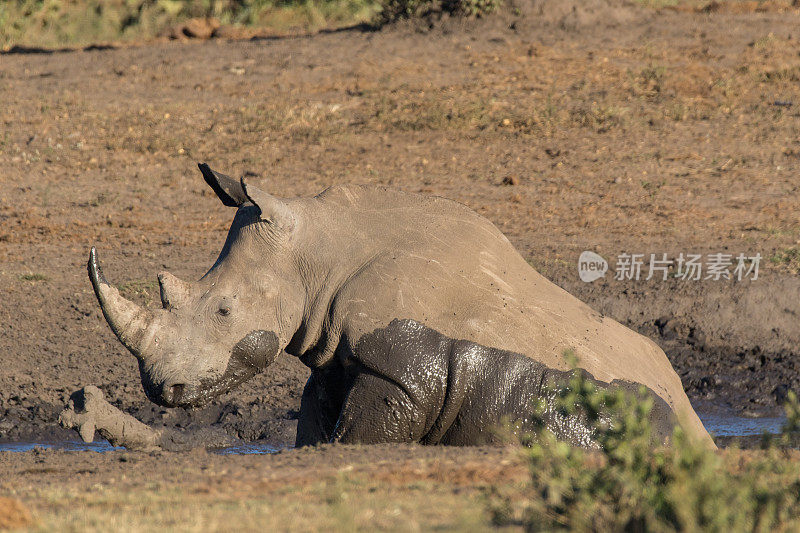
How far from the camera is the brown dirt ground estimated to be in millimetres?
9156

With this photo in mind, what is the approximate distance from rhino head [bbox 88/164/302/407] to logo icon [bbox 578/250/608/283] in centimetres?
519

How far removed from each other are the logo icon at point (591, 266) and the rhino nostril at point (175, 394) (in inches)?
214

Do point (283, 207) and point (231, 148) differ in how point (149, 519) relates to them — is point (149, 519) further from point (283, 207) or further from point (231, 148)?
point (231, 148)

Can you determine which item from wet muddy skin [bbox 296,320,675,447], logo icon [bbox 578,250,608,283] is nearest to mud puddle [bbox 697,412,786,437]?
logo icon [bbox 578,250,608,283]

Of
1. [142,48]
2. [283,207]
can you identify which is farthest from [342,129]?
[283,207]

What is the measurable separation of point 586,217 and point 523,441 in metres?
6.49

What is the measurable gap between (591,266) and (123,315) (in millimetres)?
5792

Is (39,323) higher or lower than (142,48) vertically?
lower

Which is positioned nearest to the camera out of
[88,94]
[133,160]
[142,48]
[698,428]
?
[698,428]

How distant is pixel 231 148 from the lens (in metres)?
12.7

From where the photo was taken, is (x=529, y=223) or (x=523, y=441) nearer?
(x=523, y=441)

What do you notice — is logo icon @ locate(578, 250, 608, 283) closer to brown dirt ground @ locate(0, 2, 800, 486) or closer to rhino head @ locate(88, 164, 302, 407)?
brown dirt ground @ locate(0, 2, 800, 486)

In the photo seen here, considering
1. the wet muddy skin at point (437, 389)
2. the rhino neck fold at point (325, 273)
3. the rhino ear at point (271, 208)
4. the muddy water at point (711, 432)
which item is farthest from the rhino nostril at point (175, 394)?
the muddy water at point (711, 432)

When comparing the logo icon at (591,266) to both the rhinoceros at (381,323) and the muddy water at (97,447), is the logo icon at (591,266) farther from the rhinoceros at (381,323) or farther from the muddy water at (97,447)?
the rhinoceros at (381,323)
